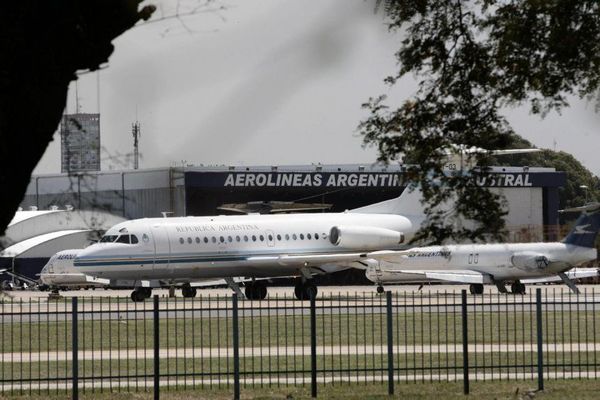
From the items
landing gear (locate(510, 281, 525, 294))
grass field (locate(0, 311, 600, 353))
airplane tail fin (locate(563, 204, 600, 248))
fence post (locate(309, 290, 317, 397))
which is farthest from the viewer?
landing gear (locate(510, 281, 525, 294))

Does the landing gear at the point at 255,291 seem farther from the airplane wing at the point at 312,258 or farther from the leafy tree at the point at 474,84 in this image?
the leafy tree at the point at 474,84

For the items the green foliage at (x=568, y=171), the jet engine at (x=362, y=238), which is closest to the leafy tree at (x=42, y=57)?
the jet engine at (x=362, y=238)

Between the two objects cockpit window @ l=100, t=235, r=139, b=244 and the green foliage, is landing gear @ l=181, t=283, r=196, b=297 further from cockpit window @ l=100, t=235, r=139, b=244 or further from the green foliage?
the green foliage

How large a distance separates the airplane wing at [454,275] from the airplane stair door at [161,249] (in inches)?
525

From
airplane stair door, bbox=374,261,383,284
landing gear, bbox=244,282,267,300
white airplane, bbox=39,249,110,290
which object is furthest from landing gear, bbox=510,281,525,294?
white airplane, bbox=39,249,110,290

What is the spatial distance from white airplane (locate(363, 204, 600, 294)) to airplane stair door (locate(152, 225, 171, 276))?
35.0ft

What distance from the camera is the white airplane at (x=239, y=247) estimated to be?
148 ft

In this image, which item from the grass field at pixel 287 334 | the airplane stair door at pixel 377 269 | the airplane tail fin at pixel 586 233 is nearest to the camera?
the grass field at pixel 287 334

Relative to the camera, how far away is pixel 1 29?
7773 mm

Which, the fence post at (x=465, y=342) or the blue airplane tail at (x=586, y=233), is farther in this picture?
the blue airplane tail at (x=586, y=233)

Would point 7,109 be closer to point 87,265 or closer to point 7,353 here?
point 7,353

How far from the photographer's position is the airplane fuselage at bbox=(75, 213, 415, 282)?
44812mm

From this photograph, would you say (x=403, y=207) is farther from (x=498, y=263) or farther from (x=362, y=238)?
(x=498, y=263)

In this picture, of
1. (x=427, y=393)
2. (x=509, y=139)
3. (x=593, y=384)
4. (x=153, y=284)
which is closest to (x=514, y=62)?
(x=509, y=139)
